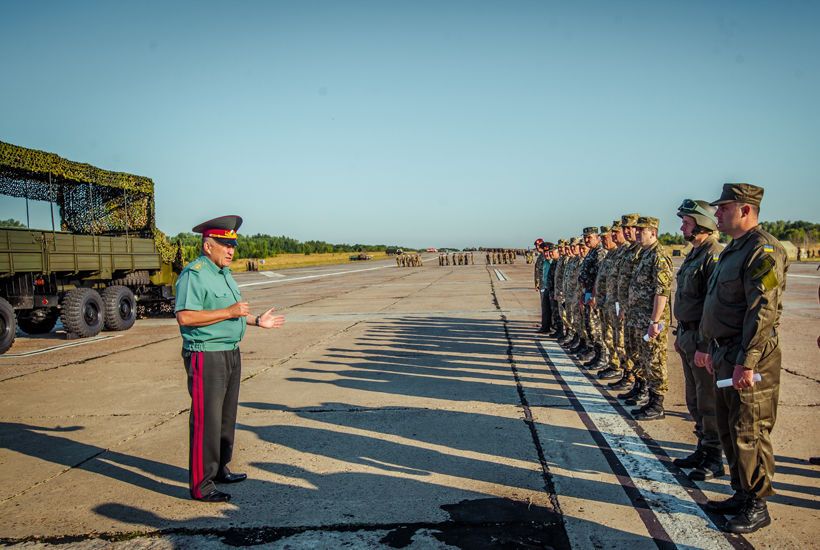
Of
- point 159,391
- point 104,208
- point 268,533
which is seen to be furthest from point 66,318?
point 268,533

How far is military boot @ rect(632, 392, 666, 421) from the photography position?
5668mm

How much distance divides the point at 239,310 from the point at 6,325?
864 cm

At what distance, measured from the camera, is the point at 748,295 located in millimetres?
3609

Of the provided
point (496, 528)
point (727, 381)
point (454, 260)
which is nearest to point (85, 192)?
point (496, 528)

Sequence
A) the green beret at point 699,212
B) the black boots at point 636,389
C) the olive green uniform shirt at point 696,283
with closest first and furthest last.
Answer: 1. the olive green uniform shirt at point 696,283
2. the green beret at point 699,212
3. the black boots at point 636,389

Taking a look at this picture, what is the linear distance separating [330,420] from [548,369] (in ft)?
11.4

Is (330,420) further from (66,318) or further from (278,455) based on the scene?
(66,318)

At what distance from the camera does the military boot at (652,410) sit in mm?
5668

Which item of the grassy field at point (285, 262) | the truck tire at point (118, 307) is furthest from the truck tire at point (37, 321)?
the grassy field at point (285, 262)

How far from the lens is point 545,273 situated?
11.7 metres

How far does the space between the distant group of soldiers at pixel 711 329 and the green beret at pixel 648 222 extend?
0.4 inches

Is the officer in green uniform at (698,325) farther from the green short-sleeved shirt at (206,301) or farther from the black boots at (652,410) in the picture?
the green short-sleeved shirt at (206,301)

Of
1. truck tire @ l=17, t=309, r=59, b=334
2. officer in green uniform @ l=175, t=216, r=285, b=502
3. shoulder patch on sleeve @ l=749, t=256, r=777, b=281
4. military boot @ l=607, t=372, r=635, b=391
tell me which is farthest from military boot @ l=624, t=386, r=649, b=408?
truck tire @ l=17, t=309, r=59, b=334

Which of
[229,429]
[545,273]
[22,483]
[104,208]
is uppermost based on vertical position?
[104,208]
